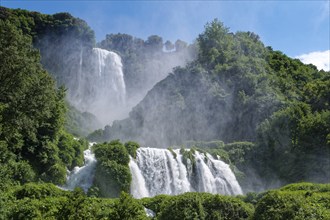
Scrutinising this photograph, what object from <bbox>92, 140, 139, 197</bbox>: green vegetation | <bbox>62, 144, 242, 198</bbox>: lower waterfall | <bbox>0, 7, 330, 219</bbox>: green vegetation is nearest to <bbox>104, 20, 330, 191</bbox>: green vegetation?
<bbox>0, 7, 330, 219</bbox>: green vegetation

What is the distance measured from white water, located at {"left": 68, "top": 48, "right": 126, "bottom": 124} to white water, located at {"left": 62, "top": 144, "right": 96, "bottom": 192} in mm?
37413

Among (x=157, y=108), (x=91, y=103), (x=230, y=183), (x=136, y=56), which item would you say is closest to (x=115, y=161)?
(x=230, y=183)

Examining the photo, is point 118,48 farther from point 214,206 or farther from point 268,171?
point 214,206

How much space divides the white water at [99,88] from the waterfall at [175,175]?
35.0 m

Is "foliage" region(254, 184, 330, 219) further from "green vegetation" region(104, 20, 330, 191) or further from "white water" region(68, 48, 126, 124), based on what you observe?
"white water" region(68, 48, 126, 124)

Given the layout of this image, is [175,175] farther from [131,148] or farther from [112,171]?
[112,171]

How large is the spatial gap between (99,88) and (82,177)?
4016 cm

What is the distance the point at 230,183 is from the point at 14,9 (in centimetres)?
4839

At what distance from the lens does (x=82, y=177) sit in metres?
32.4

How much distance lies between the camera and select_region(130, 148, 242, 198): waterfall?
33875mm

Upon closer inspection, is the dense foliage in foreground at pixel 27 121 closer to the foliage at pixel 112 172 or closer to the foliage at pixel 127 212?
the foliage at pixel 112 172

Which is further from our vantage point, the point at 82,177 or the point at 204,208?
the point at 82,177

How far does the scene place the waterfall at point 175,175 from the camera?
111ft

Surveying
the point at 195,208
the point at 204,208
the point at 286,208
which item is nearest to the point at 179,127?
the point at 204,208
